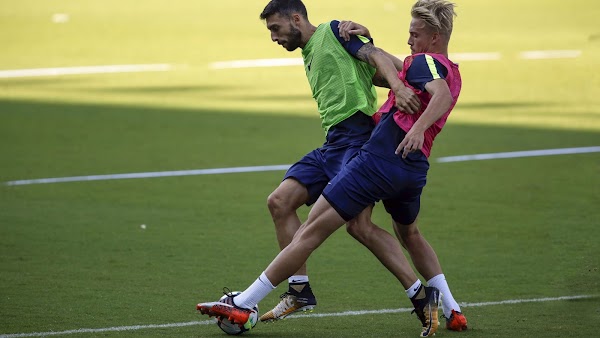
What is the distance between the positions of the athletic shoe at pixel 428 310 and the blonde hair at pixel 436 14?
1.64m

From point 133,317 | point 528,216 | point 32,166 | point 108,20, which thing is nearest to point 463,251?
point 528,216

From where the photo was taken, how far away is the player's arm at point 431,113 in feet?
22.5

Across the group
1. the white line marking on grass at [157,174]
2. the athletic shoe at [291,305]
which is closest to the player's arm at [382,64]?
the athletic shoe at [291,305]

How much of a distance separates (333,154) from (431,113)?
3.46 ft

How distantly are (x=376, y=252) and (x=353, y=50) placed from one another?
4.42 feet

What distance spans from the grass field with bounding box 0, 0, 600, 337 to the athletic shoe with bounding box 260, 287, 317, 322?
0.11 meters

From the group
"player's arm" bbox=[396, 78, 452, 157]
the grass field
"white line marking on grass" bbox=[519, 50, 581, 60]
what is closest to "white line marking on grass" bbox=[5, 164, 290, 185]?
the grass field

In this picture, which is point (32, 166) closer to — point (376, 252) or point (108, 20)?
point (376, 252)

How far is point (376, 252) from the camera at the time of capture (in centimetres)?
732

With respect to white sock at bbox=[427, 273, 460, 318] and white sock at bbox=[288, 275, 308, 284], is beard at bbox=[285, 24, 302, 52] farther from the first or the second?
white sock at bbox=[427, 273, 460, 318]

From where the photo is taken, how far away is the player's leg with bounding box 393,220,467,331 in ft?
24.2

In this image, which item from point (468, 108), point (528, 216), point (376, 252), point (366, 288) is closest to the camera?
point (376, 252)

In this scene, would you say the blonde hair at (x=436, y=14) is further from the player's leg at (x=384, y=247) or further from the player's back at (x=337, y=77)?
the player's leg at (x=384, y=247)

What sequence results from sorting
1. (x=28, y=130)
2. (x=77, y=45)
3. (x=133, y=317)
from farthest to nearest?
(x=77, y=45)
(x=28, y=130)
(x=133, y=317)
